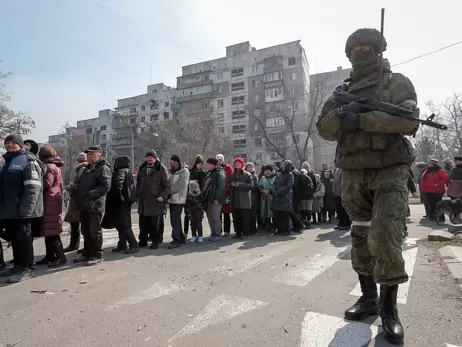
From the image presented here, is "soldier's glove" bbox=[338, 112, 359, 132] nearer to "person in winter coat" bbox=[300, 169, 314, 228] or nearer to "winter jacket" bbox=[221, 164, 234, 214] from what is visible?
"winter jacket" bbox=[221, 164, 234, 214]

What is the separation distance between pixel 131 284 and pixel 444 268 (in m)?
4.33

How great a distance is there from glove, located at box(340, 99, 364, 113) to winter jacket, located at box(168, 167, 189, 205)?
452 cm

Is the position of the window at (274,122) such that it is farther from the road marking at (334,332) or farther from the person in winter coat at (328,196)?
the road marking at (334,332)

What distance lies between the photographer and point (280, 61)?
172 feet

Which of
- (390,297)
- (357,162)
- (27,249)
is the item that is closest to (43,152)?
(27,249)

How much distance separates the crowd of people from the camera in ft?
14.3

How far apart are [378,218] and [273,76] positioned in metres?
Result: 53.4

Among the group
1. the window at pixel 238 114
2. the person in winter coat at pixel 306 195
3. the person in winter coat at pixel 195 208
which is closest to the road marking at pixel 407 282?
the person in winter coat at pixel 306 195

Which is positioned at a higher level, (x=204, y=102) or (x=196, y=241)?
(x=204, y=102)

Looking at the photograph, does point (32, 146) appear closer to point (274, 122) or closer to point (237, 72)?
point (274, 122)

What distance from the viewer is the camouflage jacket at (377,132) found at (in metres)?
2.47

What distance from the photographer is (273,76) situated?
52.6m

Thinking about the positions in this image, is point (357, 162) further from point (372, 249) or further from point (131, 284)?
point (131, 284)

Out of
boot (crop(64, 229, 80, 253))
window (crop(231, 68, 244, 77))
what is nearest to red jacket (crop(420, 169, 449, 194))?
boot (crop(64, 229, 80, 253))
